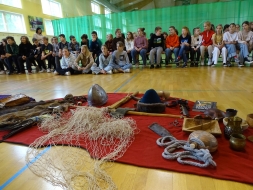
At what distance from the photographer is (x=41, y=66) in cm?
674

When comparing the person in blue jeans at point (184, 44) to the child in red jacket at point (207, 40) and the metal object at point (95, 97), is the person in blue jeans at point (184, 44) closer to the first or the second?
the child in red jacket at point (207, 40)

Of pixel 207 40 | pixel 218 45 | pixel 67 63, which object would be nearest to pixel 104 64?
pixel 67 63

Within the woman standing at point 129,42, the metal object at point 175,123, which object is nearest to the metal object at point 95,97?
the metal object at point 175,123

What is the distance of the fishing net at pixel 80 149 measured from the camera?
103 centimetres

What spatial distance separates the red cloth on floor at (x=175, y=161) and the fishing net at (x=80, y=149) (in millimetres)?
77

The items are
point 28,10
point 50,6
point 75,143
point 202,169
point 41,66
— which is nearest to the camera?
point 202,169

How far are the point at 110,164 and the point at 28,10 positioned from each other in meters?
9.90

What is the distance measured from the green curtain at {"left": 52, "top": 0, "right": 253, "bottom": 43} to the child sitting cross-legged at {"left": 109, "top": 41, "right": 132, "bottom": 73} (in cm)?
263

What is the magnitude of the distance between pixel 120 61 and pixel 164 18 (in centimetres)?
309

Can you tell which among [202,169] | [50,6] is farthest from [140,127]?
[50,6]

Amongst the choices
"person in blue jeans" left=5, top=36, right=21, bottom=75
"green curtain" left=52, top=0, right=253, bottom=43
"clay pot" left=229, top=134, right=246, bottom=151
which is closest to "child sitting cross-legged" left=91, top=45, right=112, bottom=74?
"green curtain" left=52, top=0, right=253, bottom=43

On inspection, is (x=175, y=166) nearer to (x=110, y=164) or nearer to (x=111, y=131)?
(x=110, y=164)

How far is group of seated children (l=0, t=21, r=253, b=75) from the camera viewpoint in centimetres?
501

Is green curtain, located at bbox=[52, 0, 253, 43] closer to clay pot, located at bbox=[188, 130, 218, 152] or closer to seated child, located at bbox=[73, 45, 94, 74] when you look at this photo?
seated child, located at bbox=[73, 45, 94, 74]
